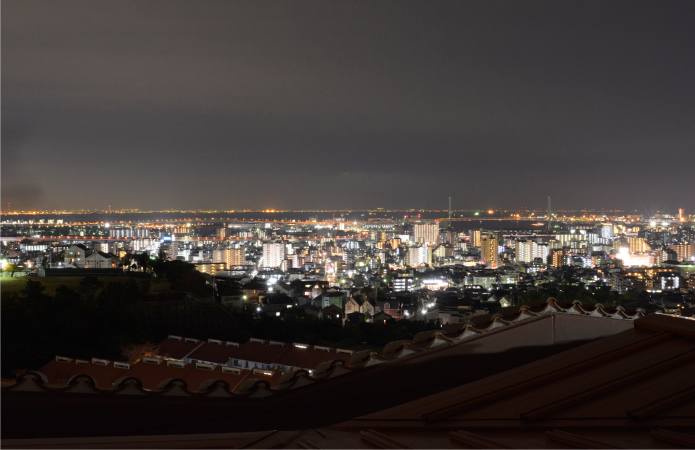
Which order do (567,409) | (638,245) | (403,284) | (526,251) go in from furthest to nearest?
(638,245) → (526,251) → (403,284) → (567,409)

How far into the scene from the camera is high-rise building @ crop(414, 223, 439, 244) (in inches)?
1625

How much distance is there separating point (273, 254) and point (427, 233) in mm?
17900

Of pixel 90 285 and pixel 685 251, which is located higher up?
pixel 90 285

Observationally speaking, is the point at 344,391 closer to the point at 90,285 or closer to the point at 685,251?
the point at 90,285

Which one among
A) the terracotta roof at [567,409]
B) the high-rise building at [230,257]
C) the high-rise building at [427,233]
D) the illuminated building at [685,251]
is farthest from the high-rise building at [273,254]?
the terracotta roof at [567,409]

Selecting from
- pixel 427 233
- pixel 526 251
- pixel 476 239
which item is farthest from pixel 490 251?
pixel 427 233

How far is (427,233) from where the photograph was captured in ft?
139

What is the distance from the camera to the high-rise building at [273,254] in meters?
27.4

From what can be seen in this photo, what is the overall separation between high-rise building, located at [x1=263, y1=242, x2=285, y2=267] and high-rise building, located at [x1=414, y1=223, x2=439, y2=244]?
604 inches

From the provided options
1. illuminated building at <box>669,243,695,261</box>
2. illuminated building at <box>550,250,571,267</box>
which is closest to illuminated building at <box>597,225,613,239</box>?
illuminated building at <box>669,243,695,261</box>

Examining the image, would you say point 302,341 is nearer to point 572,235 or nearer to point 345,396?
point 345,396

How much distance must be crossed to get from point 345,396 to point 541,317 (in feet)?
1.85

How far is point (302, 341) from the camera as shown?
20.7ft

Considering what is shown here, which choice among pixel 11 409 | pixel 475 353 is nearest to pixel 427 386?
pixel 475 353
